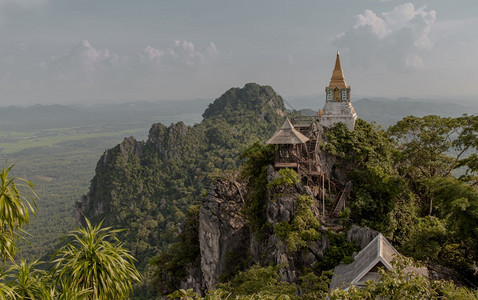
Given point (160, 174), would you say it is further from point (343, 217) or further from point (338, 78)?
point (343, 217)

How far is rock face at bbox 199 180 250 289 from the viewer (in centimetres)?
2122

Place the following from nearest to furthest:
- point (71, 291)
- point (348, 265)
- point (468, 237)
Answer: point (71, 291) < point (468, 237) < point (348, 265)

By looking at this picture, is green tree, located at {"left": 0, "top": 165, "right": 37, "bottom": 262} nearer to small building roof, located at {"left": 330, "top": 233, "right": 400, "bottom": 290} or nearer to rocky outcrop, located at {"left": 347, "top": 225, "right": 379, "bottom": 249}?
small building roof, located at {"left": 330, "top": 233, "right": 400, "bottom": 290}

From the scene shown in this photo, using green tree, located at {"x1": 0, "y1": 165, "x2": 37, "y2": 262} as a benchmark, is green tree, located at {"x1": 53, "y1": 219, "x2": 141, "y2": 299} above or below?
below

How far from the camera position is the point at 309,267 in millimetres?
15453

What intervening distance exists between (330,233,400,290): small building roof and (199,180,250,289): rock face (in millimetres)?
8707

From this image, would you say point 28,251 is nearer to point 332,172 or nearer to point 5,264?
point 332,172

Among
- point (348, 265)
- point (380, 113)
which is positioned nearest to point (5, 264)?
point (348, 265)

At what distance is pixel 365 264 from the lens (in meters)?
12.1

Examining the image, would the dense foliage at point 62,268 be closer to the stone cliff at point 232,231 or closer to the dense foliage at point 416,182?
the stone cliff at point 232,231

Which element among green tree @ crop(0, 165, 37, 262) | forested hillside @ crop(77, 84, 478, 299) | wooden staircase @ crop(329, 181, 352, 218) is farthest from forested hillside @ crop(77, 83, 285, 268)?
green tree @ crop(0, 165, 37, 262)

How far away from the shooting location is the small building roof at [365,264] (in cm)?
1146

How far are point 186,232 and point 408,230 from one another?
48.6 feet

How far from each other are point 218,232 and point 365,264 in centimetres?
1094
